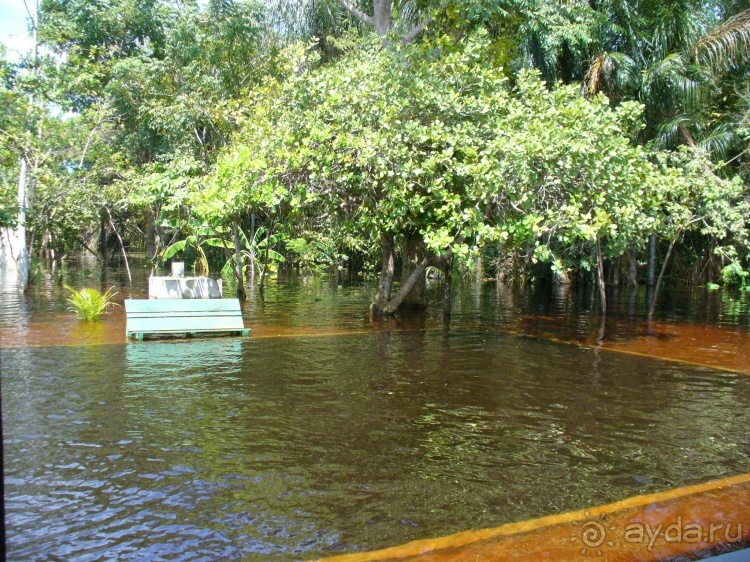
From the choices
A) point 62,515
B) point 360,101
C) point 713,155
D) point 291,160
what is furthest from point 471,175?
point 713,155

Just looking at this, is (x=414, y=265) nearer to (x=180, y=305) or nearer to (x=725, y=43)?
(x=180, y=305)

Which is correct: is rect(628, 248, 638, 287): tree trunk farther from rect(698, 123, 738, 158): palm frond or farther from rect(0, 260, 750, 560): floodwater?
rect(0, 260, 750, 560): floodwater

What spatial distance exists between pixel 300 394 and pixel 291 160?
5.80 metres

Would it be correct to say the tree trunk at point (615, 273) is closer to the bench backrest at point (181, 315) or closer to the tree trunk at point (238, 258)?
the tree trunk at point (238, 258)

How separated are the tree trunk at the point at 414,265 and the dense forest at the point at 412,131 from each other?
0.07 metres

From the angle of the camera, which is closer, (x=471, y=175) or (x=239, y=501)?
(x=239, y=501)

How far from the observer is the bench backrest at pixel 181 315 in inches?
525

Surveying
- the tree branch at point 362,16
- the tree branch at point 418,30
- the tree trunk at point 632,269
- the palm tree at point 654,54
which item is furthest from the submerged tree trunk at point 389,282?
the tree trunk at point 632,269

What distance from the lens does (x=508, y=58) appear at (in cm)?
1755

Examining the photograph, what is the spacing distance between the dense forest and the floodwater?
2.76m

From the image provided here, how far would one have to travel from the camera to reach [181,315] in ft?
45.0

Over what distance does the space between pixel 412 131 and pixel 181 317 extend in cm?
595

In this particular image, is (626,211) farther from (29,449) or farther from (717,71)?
(717,71)

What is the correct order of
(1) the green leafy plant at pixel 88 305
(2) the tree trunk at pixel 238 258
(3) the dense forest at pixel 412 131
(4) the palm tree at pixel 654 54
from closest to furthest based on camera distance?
(3) the dense forest at pixel 412 131, (1) the green leafy plant at pixel 88 305, (2) the tree trunk at pixel 238 258, (4) the palm tree at pixel 654 54
